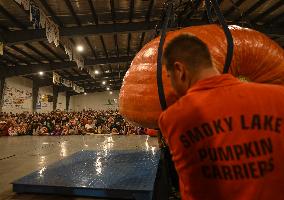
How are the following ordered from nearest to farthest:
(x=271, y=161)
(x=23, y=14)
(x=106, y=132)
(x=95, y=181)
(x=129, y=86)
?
(x=271, y=161) < (x=129, y=86) < (x=95, y=181) < (x=23, y=14) < (x=106, y=132)

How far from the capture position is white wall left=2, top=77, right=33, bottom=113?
78.6 ft

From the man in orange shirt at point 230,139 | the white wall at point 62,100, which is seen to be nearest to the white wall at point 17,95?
the white wall at point 62,100

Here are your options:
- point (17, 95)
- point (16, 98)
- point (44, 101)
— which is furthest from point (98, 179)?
point (44, 101)

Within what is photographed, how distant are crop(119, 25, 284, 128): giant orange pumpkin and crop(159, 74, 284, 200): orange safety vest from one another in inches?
29.1

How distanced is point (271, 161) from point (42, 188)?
9.79 ft

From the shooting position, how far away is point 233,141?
4.02 feet

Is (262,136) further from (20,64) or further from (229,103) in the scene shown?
(20,64)

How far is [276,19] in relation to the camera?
39.3 ft

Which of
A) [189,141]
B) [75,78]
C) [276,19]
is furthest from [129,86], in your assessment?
[75,78]

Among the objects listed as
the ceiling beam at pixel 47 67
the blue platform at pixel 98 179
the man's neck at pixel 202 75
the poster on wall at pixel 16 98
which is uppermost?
the ceiling beam at pixel 47 67

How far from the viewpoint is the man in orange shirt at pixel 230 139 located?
1222mm

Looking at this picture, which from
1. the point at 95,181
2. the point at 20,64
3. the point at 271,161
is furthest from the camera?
the point at 20,64

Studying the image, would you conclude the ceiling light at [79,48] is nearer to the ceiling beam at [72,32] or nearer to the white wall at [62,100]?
the ceiling beam at [72,32]

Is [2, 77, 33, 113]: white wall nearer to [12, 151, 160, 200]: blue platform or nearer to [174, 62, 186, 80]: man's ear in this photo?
[12, 151, 160, 200]: blue platform
